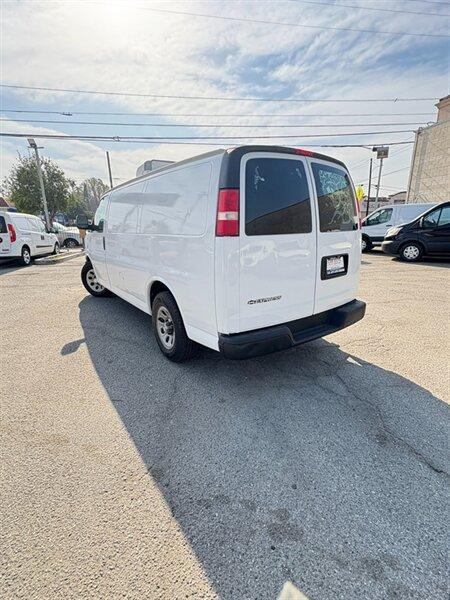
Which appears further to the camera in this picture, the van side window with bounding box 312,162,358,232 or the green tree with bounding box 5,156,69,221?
the green tree with bounding box 5,156,69,221

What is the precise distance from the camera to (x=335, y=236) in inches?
127

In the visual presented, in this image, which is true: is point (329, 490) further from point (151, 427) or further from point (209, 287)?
point (209, 287)

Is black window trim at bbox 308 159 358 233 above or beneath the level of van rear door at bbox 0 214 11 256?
above

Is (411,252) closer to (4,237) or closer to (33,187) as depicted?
(4,237)

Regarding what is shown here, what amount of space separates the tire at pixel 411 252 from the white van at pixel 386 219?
2525 millimetres

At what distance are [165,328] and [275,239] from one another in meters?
1.79

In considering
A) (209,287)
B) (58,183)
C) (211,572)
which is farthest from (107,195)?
(58,183)

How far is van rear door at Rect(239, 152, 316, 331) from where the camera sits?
8.50 feet

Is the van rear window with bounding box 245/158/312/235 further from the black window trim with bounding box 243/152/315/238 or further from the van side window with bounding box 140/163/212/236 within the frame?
the van side window with bounding box 140/163/212/236

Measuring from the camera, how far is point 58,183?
3022cm

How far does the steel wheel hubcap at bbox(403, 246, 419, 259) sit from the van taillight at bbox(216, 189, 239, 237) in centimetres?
1038

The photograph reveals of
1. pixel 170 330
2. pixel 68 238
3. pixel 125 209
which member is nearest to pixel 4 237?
pixel 125 209

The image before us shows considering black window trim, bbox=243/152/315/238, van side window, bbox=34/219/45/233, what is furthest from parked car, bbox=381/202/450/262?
van side window, bbox=34/219/45/233

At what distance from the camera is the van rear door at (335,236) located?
308 cm
